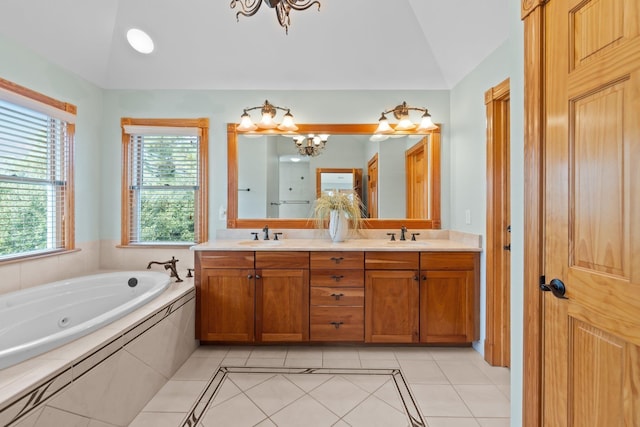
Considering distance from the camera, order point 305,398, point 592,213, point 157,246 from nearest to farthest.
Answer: point 592,213
point 305,398
point 157,246

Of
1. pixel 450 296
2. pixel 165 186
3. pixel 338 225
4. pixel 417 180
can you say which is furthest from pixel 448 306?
pixel 165 186

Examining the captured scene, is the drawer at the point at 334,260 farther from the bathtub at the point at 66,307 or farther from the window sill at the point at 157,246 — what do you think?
the window sill at the point at 157,246

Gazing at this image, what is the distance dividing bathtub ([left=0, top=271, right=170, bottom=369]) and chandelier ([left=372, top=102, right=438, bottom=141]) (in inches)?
90.6

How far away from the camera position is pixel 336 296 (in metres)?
2.40

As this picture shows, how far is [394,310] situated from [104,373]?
1894 mm

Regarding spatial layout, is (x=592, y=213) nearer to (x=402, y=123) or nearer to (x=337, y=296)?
(x=337, y=296)

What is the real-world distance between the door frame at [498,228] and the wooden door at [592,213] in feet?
3.72

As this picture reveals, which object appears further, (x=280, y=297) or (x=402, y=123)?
(x=402, y=123)

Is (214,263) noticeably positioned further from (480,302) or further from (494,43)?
(494,43)

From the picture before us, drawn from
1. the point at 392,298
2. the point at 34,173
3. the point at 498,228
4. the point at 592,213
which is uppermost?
the point at 34,173

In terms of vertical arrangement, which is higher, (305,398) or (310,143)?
(310,143)

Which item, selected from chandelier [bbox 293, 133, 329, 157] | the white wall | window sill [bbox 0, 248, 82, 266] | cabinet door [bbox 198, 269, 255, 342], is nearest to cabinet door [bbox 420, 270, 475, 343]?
the white wall

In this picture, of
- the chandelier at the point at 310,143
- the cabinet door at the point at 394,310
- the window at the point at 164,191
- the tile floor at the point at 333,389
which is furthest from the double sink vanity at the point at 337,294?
the chandelier at the point at 310,143

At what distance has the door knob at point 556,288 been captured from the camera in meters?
1.08
